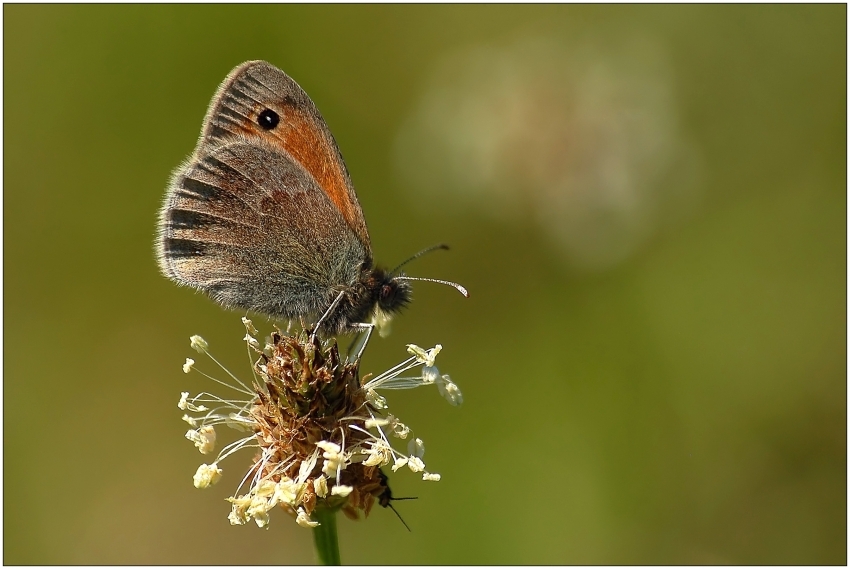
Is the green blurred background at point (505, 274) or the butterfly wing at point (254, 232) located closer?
the butterfly wing at point (254, 232)

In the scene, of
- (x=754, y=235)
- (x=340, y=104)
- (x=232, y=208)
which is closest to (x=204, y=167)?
(x=232, y=208)

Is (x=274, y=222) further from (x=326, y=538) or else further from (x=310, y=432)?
(x=326, y=538)

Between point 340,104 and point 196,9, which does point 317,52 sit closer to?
point 340,104

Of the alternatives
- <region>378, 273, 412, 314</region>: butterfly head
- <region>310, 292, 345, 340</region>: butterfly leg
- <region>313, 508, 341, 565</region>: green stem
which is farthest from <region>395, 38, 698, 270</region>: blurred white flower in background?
<region>313, 508, 341, 565</region>: green stem

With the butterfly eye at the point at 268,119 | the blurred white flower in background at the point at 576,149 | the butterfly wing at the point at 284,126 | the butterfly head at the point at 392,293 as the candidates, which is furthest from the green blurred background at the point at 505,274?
the butterfly eye at the point at 268,119

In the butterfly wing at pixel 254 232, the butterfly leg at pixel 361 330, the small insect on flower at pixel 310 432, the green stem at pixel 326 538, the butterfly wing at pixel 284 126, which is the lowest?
the green stem at pixel 326 538

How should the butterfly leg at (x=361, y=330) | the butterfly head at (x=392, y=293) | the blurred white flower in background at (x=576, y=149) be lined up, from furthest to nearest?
the blurred white flower in background at (x=576, y=149) → the butterfly head at (x=392, y=293) → the butterfly leg at (x=361, y=330)

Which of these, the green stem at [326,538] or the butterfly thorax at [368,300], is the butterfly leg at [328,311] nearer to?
the butterfly thorax at [368,300]

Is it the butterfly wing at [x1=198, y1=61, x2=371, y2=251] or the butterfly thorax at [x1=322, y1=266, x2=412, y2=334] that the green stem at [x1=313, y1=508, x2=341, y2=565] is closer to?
the butterfly thorax at [x1=322, y1=266, x2=412, y2=334]
